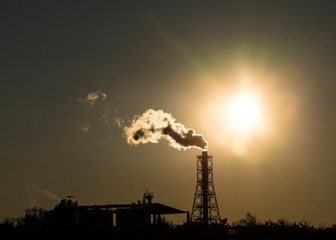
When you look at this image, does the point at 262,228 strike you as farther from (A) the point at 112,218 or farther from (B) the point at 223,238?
(A) the point at 112,218

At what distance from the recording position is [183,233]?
115 ft

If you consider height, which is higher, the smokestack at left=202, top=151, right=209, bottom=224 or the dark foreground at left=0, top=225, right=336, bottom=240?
the smokestack at left=202, top=151, right=209, bottom=224

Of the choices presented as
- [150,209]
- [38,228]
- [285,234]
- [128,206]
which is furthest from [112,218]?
[285,234]

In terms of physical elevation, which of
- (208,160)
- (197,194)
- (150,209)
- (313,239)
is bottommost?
(313,239)

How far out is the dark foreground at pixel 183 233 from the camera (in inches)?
1378

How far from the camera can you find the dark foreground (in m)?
35.0

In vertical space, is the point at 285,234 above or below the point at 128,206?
below

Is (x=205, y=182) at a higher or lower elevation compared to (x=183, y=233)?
higher

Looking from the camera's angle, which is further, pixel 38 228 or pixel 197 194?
pixel 197 194

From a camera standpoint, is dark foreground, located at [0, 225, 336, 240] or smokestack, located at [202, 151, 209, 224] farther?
smokestack, located at [202, 151, 209, 224]

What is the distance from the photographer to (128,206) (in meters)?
52.3

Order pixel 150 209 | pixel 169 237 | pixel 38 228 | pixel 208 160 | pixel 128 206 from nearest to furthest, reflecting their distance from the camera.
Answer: pixel 169 237 < pixel 38 228 < pixel 150 209 < pixel 128 206 < pixel 208 160

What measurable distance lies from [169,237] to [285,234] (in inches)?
378

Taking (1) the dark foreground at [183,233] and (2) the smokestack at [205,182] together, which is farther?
(2) the smokestack at [205,182]
